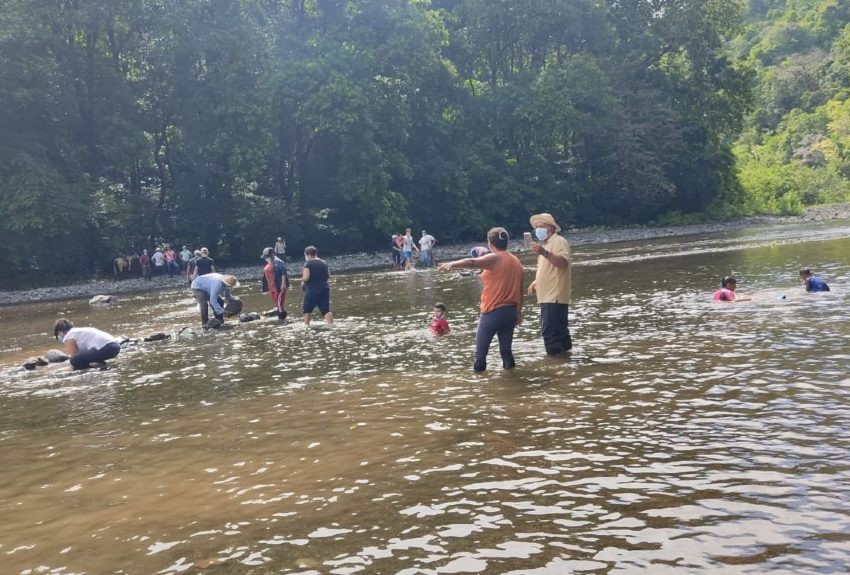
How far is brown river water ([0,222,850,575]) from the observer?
4.99m

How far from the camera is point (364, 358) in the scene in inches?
494

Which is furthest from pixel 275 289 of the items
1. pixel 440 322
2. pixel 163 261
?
pixel 163 261

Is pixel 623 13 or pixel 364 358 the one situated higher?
pixel 623 13

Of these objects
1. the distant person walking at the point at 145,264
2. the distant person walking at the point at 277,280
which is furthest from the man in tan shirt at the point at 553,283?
the distant person walking at the point at 145,264

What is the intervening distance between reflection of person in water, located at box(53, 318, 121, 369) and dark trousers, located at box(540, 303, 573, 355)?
324 inches

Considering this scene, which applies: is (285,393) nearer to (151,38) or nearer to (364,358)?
(364,358)

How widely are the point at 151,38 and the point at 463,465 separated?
45.9 meters

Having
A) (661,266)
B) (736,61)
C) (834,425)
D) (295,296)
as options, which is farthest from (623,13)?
(834,425)

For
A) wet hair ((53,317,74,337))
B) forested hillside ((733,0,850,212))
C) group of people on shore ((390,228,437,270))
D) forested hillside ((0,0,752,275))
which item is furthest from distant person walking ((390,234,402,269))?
forested hillside ((733,0,850,212))

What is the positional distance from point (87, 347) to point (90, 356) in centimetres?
19

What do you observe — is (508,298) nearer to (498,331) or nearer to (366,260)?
(498,331)

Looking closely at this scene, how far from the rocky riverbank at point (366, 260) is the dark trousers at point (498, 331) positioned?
94.8ft

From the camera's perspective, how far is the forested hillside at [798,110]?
72875 millimetres

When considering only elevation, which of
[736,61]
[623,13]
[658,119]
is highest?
[623,13]
